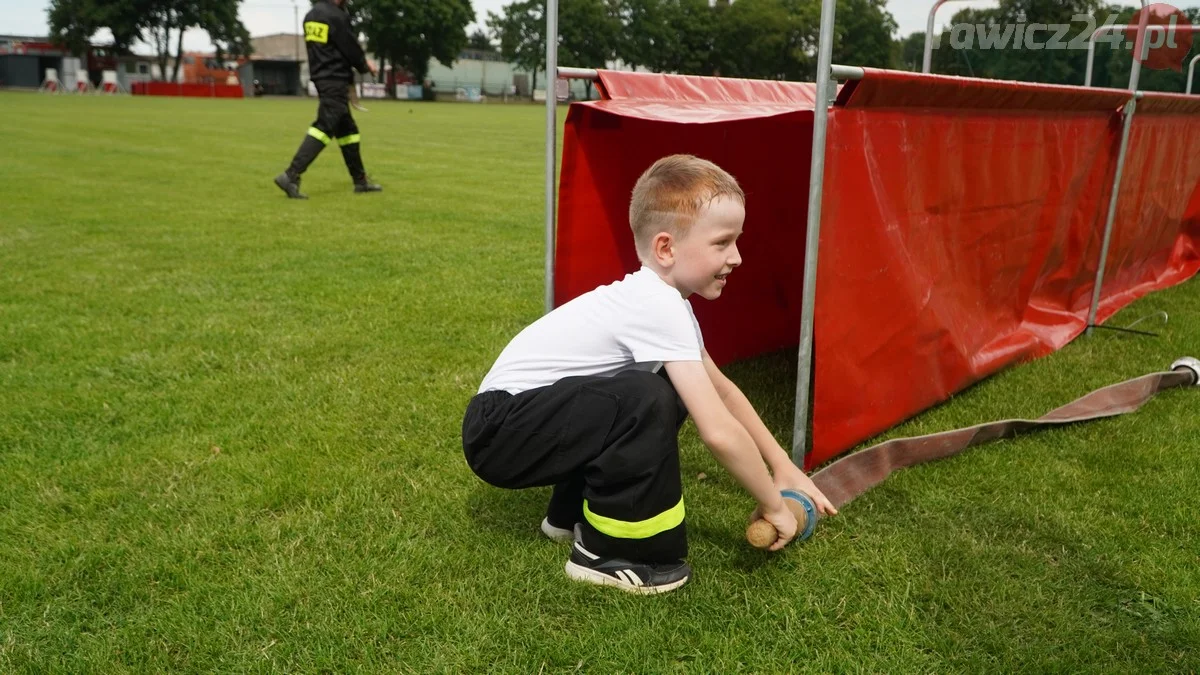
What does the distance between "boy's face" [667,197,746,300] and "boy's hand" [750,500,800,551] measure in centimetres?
54

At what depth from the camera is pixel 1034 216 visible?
4098 millimetres

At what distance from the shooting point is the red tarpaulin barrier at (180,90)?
56875mm

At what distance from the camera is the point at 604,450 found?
2.22m

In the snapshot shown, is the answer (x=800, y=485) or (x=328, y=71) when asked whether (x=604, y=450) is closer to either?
(x=800, y=485)

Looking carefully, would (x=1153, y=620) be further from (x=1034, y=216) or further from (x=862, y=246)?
(x=1034, y=216)

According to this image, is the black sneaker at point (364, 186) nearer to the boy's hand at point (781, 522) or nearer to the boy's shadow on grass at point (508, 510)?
the boy's shadow on grass at point (508, 510)

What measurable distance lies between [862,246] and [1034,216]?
1599 mm

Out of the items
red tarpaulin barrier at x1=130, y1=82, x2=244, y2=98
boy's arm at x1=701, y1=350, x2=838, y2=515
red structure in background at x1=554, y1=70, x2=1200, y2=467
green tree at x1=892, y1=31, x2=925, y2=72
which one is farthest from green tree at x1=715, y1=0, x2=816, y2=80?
boy's arm at x1=701, y1=350, x2=838, y2=515

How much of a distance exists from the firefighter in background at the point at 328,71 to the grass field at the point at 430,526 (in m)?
4.37

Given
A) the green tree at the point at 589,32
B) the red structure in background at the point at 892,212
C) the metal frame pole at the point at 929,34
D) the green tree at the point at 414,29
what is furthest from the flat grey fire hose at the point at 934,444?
the green tree at the point at 414,29

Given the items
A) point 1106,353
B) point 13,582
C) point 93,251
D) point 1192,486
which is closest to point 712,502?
point 1192,486

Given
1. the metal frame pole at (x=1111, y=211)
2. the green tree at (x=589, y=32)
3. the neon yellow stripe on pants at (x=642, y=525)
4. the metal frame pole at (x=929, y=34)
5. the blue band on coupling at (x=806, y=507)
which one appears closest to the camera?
the neon yellow stripe on pants at (x=642, y=525)

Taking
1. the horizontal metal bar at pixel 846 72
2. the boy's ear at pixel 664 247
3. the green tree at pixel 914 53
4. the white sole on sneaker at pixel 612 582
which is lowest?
the white sole on sneaker at pixel 612 582

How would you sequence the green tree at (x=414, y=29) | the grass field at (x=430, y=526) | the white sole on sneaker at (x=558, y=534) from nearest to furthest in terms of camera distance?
1. the grass field at (x=430, y=526)
2. the white sole on sneaker at (x=558, y=534)
3. the green tree at (x=414, y=29)
